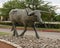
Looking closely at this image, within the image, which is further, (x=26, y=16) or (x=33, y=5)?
(x=33, y=5)

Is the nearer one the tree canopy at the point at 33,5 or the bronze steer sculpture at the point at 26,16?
the bronze steer sculpture at the point at 26,16

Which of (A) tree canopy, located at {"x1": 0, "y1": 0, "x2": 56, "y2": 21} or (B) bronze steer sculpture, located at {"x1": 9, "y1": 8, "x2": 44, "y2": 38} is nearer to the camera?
(B) bronze steer sculpture, located at {"x1": 9, "y1": 8, "x2": 44, "y2": 38}

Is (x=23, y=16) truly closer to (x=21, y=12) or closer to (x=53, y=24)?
(x=21, y=12)

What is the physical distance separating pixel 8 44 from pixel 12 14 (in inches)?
130

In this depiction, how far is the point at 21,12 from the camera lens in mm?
14156

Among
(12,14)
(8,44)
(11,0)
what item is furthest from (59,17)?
(8,44)

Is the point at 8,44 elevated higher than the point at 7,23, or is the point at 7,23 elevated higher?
the point at 8,44

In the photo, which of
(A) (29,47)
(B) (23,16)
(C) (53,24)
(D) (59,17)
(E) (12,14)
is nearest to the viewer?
(A) (29,47)

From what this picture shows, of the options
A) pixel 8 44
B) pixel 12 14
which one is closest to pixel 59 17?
pixel 12 14

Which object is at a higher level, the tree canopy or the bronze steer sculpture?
the bronze steer sculpture

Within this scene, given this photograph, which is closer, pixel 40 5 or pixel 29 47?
pixel 29 47

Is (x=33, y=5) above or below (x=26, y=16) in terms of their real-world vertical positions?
below

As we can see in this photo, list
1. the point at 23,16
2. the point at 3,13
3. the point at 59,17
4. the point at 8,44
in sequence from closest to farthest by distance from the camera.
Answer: the point at 8,44
the point at 23,16
the point at 59,17
the point at 3,13

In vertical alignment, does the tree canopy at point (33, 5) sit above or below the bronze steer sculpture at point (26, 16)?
below
